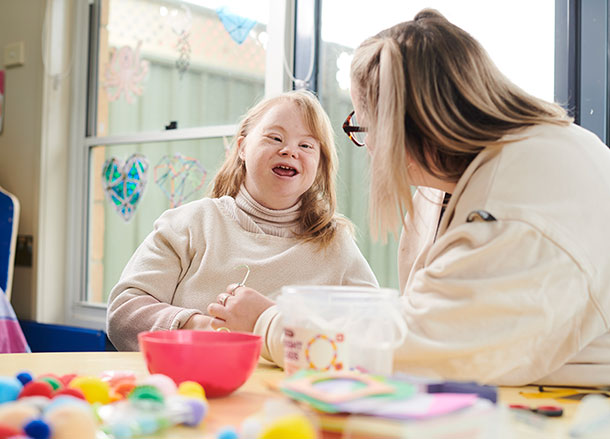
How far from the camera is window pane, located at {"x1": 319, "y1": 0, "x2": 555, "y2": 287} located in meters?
1.77

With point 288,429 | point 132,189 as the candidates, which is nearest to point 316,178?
point 288,429

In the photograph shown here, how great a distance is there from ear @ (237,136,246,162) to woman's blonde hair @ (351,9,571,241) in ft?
2.31

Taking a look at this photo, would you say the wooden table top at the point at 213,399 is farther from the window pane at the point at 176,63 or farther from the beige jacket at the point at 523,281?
the window pane at the point at 176,63

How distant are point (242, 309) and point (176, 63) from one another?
196 centimetres

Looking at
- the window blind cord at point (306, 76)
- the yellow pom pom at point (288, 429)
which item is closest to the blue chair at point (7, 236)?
the window blind cord at point (306, 76)

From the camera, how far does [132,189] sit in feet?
9.48

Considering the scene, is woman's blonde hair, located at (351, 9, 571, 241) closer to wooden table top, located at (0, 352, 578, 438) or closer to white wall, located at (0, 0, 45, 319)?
wooden table top, located at (0, 352, 578, 438)

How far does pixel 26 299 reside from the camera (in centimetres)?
307

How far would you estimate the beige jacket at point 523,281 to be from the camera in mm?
719

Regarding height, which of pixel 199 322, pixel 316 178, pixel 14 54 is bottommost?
pixel 199 322

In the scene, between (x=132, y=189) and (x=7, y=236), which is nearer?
(x=7, y=236)

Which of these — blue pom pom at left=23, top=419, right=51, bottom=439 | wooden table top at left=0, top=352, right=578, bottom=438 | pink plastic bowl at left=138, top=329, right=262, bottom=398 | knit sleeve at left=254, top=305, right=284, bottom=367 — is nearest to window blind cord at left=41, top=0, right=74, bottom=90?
wooden table top at left=0, top=352, right=578, bottom=438

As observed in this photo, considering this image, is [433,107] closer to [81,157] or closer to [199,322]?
[199,322]

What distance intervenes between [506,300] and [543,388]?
167mm
